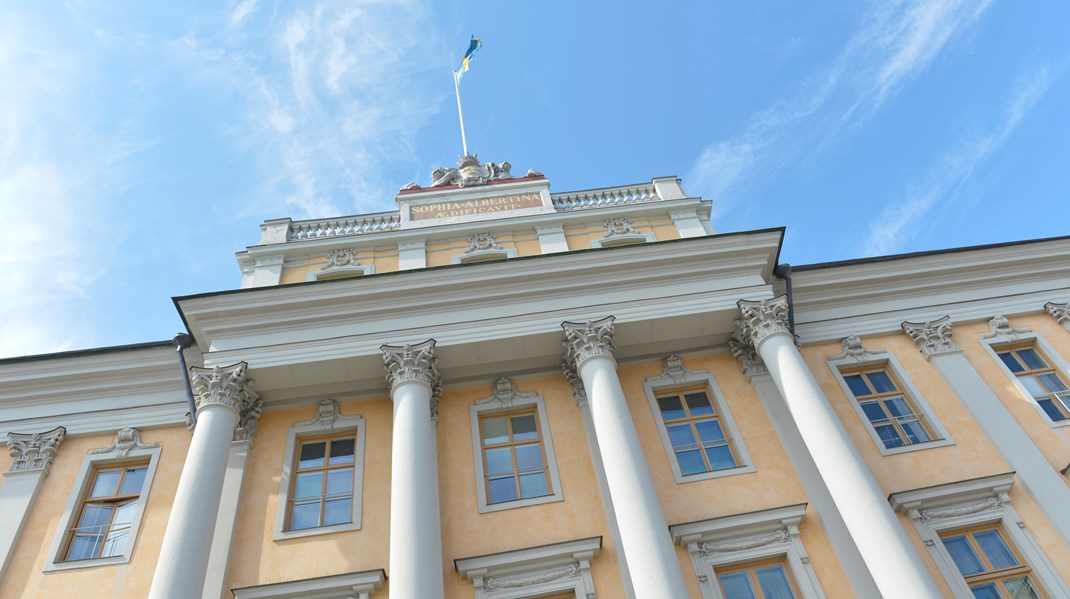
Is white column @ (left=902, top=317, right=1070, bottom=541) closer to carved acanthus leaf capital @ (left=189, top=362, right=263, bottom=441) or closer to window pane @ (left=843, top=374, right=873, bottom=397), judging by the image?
window pane @ (left=843, top=374, right=873, bottom=397)

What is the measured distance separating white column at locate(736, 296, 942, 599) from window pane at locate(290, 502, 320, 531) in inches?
356

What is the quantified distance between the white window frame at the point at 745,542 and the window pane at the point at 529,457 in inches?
117

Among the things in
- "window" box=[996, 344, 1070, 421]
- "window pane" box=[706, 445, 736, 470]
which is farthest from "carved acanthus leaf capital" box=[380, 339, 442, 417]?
"window" box=[996, 344, 1070, 421]

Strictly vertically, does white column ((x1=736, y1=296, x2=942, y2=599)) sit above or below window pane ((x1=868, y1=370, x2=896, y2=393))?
below

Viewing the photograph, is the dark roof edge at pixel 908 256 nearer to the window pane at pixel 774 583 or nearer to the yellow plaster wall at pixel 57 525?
the window pane at pixel 774 583

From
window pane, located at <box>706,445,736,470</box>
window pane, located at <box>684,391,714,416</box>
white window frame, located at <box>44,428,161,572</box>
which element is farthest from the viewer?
window pane, located at <box>684,391,714,416</box>

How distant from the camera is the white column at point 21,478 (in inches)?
533

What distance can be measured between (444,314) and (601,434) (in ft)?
14.9

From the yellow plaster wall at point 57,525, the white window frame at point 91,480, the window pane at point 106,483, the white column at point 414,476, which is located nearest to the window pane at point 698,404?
the white column at point 414,476

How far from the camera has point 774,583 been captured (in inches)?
486

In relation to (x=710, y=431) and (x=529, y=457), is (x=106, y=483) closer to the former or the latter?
(x=529, y=457)

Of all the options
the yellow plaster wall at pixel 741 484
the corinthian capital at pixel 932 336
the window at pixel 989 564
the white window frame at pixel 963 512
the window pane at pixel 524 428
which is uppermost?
the corinthian capital at pixel 932 336

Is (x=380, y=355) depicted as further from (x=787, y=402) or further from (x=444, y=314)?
(x=787, y=402)

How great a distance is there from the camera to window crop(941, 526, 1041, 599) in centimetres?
1216
